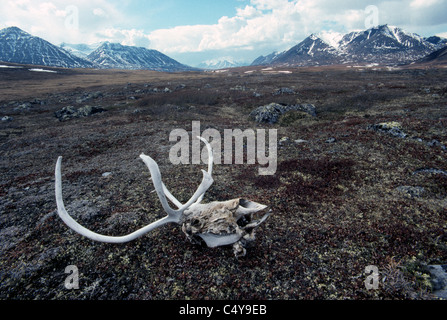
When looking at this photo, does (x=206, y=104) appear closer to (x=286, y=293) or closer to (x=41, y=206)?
(x=41, y=206)

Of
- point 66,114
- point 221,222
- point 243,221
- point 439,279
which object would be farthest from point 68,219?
point 66,114

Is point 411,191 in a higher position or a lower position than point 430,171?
lower

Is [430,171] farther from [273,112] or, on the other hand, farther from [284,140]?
[273,112]

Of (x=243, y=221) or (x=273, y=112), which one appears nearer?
(x=243, y=221)

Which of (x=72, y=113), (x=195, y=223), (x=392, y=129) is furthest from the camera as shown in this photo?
(x=72, y=113)

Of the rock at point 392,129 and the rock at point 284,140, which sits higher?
the rock at point 392,129

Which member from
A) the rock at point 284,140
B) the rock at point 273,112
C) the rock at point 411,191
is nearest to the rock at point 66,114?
the rock at point 273,112

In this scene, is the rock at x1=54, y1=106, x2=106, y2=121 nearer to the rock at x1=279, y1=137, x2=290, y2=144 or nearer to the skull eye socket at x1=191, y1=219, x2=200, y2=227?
the rock at x1=279, y1=137, x2=290, y2=144

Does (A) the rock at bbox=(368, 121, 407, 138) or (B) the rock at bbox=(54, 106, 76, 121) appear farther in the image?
(B) the rock at bbox=(54, 106, 76, 121)

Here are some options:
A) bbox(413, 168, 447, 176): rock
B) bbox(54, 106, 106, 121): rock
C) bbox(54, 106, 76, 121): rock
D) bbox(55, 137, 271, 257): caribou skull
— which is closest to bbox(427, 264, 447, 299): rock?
bbox(55, 137, 271, 257): caribou skull

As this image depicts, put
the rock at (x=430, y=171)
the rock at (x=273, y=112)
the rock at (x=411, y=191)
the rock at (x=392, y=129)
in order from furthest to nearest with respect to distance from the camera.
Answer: the rock at (x=273, y=112) → the rock at (x=392, y=129) → the rock at (x=430, y=171) → the rock at (x=411, y=191)

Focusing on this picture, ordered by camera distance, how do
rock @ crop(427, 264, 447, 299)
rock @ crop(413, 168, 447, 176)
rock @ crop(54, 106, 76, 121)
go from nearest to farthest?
1. rock @ crop(427, 264, 447, 299)
2. rock @ crop(413, 168, 447, 176)
3. rock @ crop(54, 106, 76, 121)

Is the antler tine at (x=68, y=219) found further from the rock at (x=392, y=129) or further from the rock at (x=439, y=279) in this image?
the rock at (x=392, y=129)

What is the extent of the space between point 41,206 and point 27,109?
32613mm
